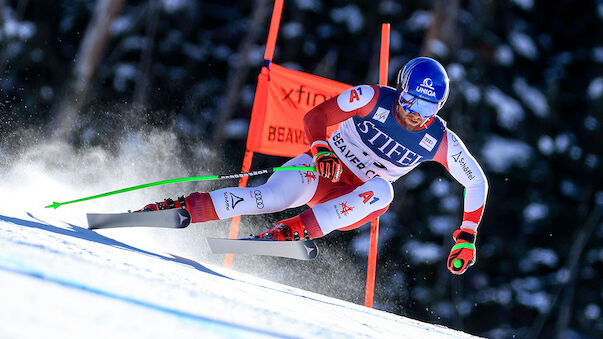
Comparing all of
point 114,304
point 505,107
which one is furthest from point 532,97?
point 114,304

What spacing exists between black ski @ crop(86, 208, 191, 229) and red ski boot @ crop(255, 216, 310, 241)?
328 mm

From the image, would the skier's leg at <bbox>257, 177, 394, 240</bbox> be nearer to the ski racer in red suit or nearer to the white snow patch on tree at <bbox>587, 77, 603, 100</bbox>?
the ski racer in red suit

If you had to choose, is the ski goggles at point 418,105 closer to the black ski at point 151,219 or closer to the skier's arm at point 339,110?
the skier's arm at point 339,110

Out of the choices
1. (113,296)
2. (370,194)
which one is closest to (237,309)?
(113,296)

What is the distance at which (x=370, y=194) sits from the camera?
246 cm

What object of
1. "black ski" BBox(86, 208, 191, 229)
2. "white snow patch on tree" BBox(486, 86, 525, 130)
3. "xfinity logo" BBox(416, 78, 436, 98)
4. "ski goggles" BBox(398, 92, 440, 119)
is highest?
"xfinity logo" BBox(416, 78, 436, 98)

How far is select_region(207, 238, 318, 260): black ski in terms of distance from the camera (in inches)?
90.7

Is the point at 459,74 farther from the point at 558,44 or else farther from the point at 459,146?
the point at 459,146

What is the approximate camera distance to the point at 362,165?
2707 millimetres

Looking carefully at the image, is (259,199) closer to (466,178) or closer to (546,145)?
(466,178)

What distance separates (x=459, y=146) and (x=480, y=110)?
14.2 feet

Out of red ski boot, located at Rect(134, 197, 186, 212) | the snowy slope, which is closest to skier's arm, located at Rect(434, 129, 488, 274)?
red ski boot, located at Rect(134, 197, 186, 212)

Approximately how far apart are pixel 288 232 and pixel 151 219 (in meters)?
0.57

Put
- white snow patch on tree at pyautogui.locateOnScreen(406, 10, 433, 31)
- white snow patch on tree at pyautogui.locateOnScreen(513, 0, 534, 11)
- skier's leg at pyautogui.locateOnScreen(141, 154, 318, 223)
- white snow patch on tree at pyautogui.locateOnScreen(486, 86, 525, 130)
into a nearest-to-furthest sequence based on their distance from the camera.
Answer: skier's leg at pyautogui.locateOnScreen(141, 154, 318, 223) < white snow patch on tree at pyautogui.locateOnScreen(406, 10, 433, 31) < white snow patch on tree at pyautogui.locateOnScreen(486, 86, 525, 130) < white snow patch on tree at pyautogui.locateOnScreen(513, 0, 534, 11)
